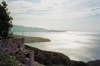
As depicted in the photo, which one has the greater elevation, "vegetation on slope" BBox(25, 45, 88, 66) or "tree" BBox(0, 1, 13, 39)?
"tree" BBox(0, 1, 13, 39)

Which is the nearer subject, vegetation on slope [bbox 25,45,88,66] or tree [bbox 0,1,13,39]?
tree [bbox 0,1,13,39]

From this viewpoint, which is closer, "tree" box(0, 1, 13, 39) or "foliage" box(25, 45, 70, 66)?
"tree" box(0, 1, 13, 39)

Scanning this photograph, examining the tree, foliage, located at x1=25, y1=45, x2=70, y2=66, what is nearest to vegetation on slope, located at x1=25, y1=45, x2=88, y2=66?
foliage, located at x1=25, y1=45, x2=70, y2=66

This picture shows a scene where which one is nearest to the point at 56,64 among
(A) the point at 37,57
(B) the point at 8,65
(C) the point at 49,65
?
(C) the point at 49,65

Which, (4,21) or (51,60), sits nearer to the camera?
(4,21)

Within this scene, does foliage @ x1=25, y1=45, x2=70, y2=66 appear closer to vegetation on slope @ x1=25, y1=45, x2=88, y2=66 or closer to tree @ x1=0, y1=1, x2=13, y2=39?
vegetation on slope @ x1=25, y1=45, x2=88, y2=66

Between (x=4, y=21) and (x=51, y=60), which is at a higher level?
(x=4, y=21)

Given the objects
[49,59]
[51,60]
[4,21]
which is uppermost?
[4,21]

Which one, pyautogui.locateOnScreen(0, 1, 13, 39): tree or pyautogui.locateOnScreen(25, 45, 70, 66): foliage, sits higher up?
pyautogui.locateOnScreen(0, 1, 13, 39): tree

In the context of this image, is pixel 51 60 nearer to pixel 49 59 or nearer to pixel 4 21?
pixel 49 59

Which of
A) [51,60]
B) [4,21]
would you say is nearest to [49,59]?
[51,60]

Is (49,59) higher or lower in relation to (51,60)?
higher

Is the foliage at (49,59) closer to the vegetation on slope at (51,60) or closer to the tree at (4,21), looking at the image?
the vegetation on slope at (51,60)
